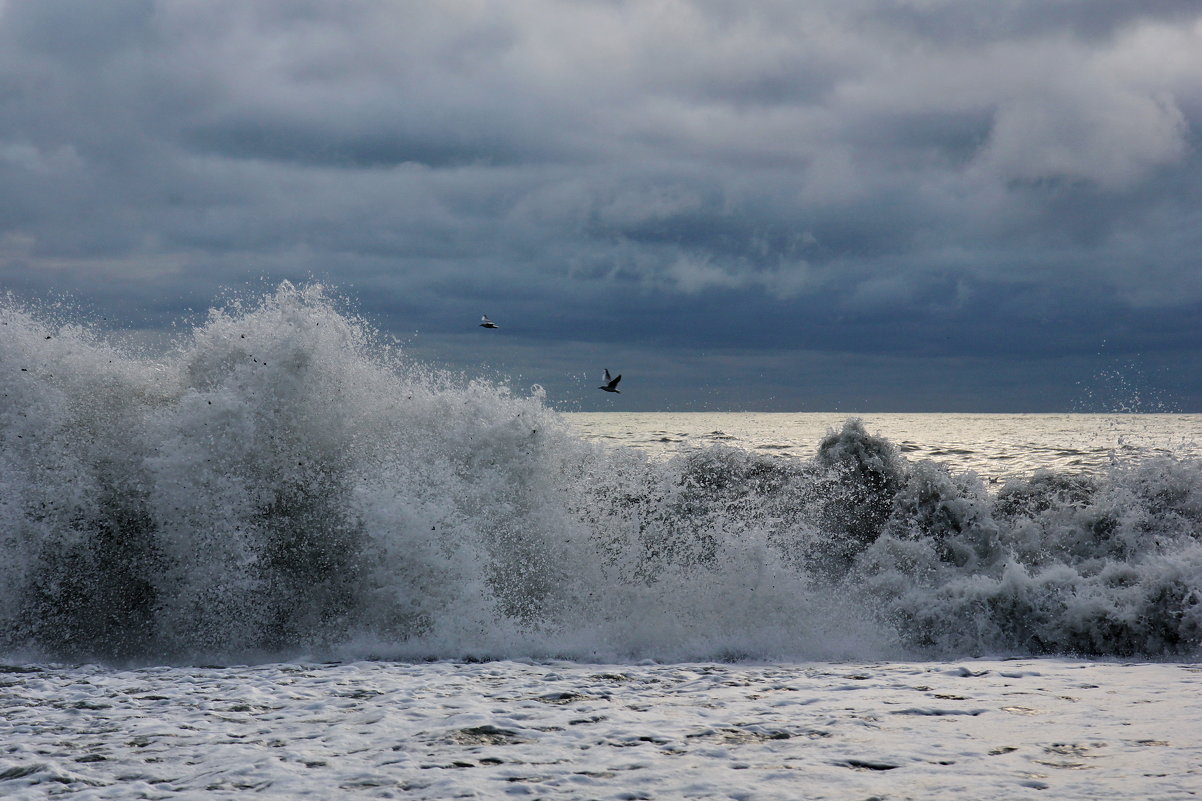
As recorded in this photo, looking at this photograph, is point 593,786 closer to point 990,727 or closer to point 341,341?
point 990,727

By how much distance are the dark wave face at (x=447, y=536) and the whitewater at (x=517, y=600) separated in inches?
1.5

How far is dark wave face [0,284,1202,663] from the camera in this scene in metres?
9.09

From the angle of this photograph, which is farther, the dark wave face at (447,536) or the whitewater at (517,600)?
the dark wave face at (447,536)

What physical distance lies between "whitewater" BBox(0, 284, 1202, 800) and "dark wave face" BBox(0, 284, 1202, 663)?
0.13ft

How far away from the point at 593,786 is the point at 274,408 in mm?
7764

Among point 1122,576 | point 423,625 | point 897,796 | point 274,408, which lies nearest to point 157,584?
point 274,408

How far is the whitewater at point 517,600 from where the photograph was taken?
5266 millimetres

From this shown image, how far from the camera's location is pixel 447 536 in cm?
1005

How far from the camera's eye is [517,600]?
9.84 metres

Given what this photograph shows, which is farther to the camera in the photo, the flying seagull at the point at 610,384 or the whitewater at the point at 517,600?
the flying seagull at the point at 610,384

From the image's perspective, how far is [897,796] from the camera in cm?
458

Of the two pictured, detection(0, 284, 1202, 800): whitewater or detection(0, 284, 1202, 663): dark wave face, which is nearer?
detection(0, 284, 1202, 800): whitewater

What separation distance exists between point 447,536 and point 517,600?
1.11m

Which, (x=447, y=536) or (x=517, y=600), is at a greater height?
(x=447, y=536)
